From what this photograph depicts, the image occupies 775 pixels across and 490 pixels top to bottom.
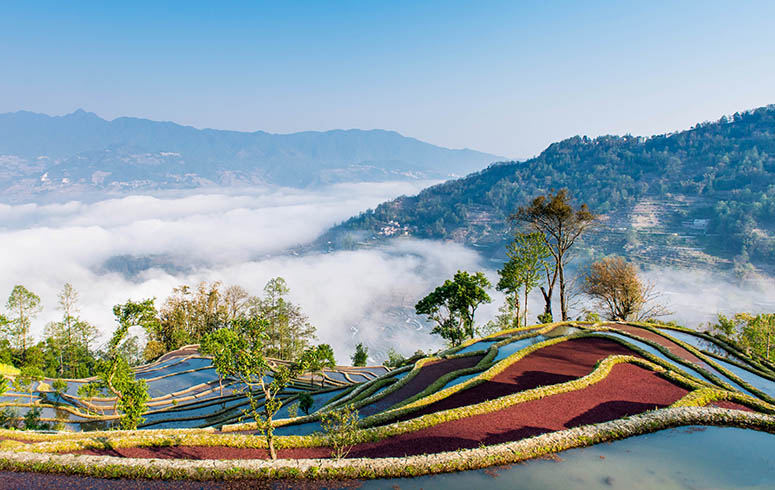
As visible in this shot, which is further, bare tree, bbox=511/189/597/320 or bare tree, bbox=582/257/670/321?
bare tree, bbox=582/257/670/321

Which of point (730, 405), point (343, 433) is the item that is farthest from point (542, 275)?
point (343, 433)

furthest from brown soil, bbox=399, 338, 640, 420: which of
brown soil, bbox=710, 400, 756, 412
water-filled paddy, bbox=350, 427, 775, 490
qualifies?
water-filled paddy, bbox=350, 427, 775, 490

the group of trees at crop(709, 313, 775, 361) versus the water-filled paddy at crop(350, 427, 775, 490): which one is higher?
the water-filled paddy at crop(350, 427, 775, 490)

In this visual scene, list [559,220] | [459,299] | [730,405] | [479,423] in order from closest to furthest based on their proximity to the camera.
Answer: [479,423] → [730,405] → [559,220] → [459,299]

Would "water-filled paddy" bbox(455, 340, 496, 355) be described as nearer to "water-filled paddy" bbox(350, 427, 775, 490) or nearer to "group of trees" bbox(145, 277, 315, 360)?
"water-filled paddy" bbox(350, 427, 775, 490)

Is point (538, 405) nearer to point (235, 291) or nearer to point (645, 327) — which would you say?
point (645, 327)

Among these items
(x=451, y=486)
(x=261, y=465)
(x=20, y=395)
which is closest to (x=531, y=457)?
(x=451, y=486)

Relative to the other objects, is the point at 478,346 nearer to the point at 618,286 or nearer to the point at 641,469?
the point at 641,469

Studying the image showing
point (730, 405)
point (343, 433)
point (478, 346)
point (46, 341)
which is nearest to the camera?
point (343, 433)
